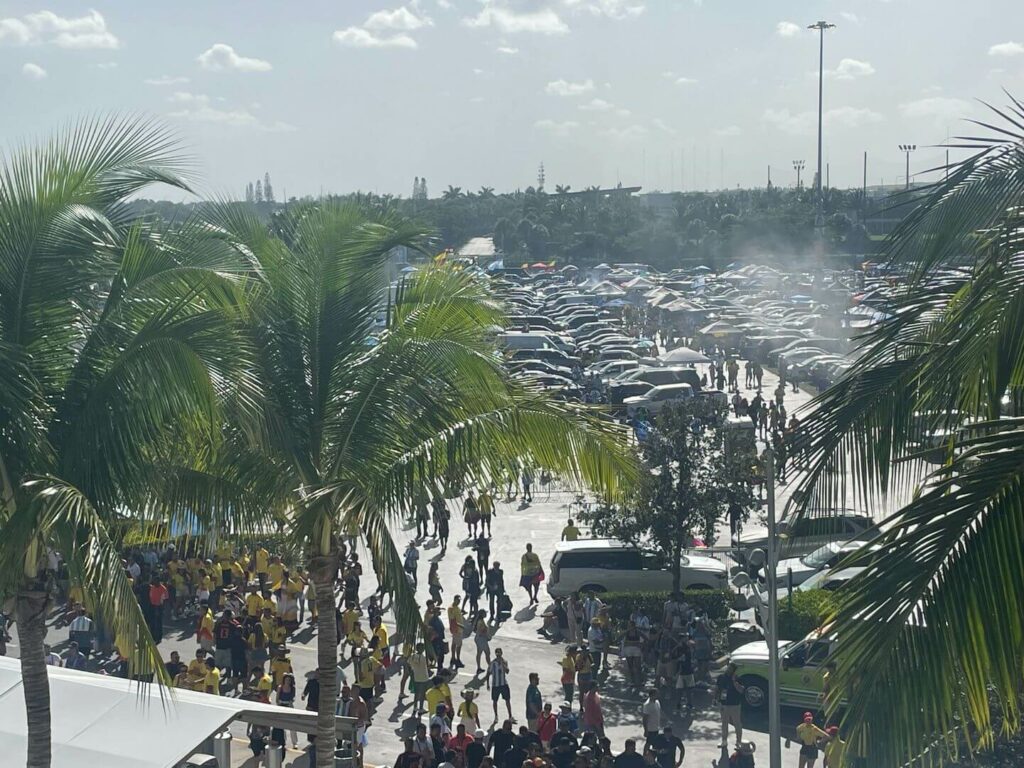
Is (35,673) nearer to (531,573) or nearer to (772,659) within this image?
(772,659)

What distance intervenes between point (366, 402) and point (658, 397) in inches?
1224

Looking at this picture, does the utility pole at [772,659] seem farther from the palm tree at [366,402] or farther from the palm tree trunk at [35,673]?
the palm tree trunk at [35,673]

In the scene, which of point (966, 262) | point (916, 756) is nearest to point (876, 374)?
point (966, 262)

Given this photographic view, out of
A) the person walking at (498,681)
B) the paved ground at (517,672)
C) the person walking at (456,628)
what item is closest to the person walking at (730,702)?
the paved ground at (517,672)

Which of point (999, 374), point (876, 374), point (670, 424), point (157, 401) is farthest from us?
point (670, 424)

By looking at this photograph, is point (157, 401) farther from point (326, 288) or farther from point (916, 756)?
point (916, 756)

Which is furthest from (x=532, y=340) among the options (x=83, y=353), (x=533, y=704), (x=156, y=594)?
(x=83, y=353)

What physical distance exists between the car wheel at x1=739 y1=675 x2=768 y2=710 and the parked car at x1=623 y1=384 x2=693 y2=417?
21.1 metres

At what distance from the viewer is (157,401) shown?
7711 mm

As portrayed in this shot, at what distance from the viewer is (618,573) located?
74.2 feet

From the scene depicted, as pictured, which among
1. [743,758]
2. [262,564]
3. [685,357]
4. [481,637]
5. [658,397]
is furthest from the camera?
[685,357]

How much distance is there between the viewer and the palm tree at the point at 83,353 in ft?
24.9

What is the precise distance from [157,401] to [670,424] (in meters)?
15.5

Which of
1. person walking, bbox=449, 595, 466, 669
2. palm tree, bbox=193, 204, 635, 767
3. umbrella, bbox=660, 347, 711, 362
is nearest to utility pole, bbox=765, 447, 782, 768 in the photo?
palm tree, bbox=193, 204, 635, 767
